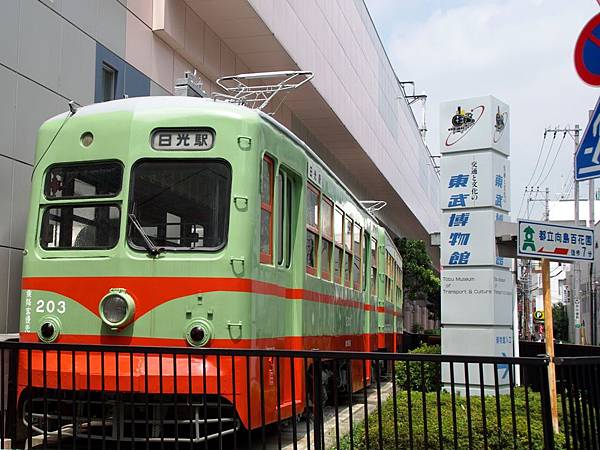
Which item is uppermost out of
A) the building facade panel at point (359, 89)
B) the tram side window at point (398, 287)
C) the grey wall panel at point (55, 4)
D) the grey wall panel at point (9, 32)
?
the building facade panel at point (359, 89)

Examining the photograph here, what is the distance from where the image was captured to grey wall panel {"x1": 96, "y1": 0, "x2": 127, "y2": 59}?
41.8ft

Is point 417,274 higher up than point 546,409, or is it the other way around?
point 417,274

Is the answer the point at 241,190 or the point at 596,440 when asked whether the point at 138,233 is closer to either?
the point at 241,190

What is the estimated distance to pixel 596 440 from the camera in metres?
5.45

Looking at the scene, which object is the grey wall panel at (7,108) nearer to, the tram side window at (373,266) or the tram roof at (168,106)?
the tram roof at (168,106)

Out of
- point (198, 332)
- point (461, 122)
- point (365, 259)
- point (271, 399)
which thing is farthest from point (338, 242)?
point (198, 332)

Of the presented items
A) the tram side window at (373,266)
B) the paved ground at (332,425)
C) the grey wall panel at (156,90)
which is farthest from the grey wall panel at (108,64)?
the paved ground at (332,425)

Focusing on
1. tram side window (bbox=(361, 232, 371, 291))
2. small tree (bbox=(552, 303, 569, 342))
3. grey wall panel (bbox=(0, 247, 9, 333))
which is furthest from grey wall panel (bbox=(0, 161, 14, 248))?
small tree (bbox=(552, 303, 569, 342))

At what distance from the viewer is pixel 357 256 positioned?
40.9ft

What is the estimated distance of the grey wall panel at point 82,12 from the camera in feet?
39.1

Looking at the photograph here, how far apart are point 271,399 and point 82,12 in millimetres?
7701

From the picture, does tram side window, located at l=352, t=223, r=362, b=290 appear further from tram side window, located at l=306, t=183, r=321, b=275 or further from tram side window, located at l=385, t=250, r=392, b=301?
tram side window, located at l=385, t=250, r=392, b=301

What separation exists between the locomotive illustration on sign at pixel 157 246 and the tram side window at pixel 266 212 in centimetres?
2

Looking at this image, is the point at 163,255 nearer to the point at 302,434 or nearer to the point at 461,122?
the point at 302,434
